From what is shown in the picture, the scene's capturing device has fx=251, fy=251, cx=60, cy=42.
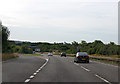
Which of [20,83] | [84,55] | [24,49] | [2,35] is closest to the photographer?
[20,83]

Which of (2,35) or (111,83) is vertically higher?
(2,35)

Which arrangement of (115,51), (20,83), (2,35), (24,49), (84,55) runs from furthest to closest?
1. (24,49)
2. (115,51)
3. (2,35)
4. (84,55)
5. (20,83)

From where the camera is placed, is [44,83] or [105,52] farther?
[105,52]

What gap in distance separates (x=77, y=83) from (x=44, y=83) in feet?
4.83

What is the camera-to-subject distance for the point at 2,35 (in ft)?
142

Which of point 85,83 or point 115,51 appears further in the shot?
point 115,51

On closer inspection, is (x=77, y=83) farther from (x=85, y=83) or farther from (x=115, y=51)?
(x=115, y=51)

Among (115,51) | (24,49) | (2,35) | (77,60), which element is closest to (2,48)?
(2,35)

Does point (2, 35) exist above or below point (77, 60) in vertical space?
above

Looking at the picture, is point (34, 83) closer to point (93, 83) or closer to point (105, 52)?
point (93, 83)

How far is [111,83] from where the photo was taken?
38.0ft

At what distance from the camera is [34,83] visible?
11.2 meters

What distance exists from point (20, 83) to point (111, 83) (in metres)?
4.15

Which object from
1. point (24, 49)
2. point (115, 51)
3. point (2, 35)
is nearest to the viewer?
point (2, 35)
